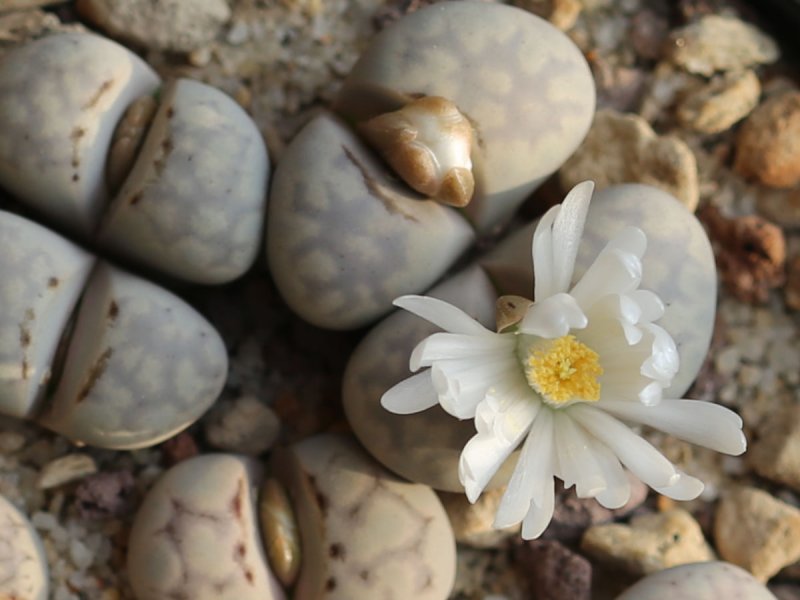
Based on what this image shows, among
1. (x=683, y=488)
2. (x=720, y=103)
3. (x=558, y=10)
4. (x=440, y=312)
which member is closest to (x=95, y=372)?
(x=440, y=312)

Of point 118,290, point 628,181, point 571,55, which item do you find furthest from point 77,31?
point 628,181

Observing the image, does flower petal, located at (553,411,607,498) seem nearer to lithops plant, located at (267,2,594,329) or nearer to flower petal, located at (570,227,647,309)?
flower petal, located at (570,227,647,309)

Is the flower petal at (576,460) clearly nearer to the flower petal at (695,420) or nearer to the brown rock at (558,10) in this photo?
the flower petal at (695,420)

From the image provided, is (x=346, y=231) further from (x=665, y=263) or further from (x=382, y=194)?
(x=665, y=263)

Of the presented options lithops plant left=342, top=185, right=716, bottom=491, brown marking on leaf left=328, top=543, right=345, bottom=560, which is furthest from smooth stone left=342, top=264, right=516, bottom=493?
brown marking on leaf left=328, top=543, right=345, bottom=560

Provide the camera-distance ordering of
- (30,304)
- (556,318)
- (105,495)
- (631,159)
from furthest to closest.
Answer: (631,159)
(105,495)
(30,304)
(556,318)

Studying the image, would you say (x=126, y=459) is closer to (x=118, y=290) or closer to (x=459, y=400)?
(x=118, y=290)
